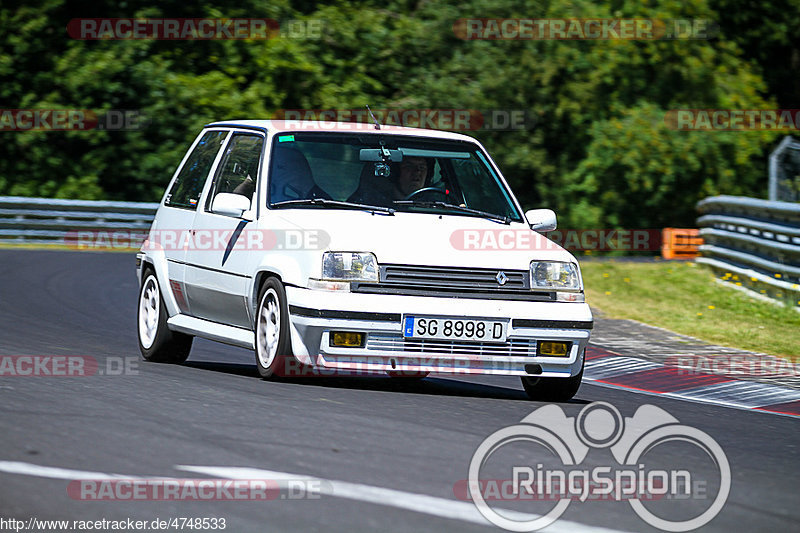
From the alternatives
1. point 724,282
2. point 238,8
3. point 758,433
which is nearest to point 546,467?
point 758,433

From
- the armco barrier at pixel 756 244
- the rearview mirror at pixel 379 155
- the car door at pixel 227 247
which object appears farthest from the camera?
the armco barrier at pixel 756 244

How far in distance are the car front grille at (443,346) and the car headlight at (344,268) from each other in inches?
14.2

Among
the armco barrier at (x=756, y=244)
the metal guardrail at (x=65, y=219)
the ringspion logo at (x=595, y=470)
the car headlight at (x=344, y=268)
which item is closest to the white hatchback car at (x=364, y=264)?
the car headlight at (x=344, y=268)

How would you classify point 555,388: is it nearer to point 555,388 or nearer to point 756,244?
point 555,388

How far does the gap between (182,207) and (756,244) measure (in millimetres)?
9468

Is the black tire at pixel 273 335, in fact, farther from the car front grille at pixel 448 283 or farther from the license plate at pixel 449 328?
the license plate at pixel 449 328

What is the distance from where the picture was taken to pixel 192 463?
19.7ft

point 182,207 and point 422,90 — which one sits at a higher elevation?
point 422,90

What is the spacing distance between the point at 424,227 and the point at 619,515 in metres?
3.64

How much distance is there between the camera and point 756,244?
698 inches

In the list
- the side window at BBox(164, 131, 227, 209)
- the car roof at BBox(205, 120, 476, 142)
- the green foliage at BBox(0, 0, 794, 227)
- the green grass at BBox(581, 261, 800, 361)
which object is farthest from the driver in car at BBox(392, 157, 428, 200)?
the green foliage at BBox(0, 0, 794, 227)

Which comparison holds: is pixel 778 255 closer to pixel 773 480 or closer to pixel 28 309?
pixel 28 309

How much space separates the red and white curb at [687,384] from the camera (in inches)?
377

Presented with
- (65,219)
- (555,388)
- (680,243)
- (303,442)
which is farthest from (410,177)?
A: (680,243)
